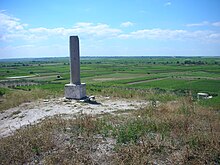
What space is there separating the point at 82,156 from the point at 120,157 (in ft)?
3.22

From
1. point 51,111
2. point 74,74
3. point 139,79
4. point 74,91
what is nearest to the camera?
point 51,111

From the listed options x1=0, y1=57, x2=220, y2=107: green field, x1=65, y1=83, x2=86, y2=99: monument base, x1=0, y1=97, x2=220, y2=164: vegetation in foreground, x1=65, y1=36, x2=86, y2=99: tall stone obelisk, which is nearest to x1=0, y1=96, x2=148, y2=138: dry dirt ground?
x1=65, y1=83, x2=86, y2=99: monument base

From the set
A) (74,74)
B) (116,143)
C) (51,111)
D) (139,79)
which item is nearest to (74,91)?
(74,74)

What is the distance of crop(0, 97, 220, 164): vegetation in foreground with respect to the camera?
5.73 metres

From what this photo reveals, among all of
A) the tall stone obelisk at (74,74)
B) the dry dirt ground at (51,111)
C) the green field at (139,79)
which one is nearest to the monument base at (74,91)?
the tall stone obelisk at (74,74)

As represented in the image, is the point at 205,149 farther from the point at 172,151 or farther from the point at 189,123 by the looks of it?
the point at 189,123

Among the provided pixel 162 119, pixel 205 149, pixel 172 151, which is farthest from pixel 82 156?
pixel 162 119

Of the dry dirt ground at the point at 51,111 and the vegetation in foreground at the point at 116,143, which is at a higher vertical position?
the vegetation in foreground at the point at 116,143

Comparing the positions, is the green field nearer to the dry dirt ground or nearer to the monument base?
the monument base

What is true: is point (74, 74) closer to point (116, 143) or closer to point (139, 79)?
point (116, 143)

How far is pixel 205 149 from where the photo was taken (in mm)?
5805

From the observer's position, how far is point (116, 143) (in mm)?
6570

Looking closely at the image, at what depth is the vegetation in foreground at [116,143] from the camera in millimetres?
5730

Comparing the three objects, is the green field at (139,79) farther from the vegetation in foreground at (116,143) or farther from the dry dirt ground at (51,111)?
the vegetation in foreground at (116,143)
